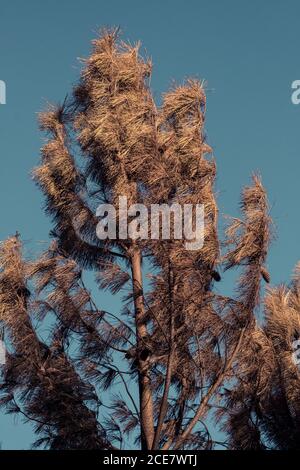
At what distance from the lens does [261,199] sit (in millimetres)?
14750

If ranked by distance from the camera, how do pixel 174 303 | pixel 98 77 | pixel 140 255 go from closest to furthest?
pixel 174 303, pixel 140 255, pixel 98 77

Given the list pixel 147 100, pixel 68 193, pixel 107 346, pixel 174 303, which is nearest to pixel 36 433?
pixel 107 346

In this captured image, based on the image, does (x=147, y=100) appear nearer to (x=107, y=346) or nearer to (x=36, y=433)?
(x=107, y=346)

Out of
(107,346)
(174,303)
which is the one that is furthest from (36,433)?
(174,303)

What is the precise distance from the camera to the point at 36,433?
14.6m

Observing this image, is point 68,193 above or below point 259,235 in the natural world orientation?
above
